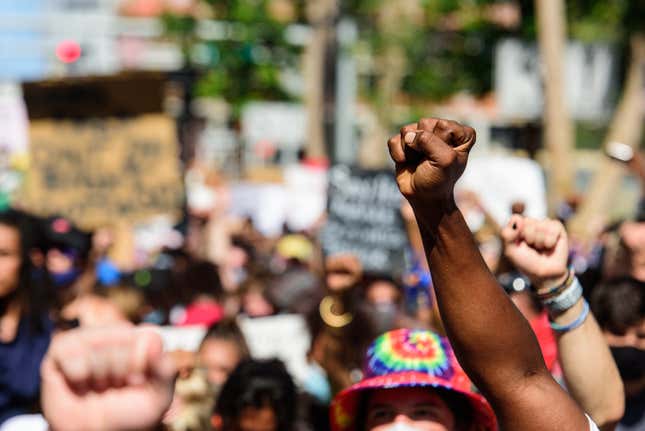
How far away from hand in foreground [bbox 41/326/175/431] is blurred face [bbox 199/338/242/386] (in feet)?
9.98

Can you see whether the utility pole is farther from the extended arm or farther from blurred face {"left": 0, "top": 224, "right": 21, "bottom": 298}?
the extended arm

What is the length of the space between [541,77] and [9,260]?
39.3ft

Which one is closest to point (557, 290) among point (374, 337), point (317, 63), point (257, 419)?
point (257, 419)

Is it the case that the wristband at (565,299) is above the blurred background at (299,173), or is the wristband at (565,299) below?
above

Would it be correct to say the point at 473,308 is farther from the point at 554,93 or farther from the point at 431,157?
the point at 554,93

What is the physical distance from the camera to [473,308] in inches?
74.2

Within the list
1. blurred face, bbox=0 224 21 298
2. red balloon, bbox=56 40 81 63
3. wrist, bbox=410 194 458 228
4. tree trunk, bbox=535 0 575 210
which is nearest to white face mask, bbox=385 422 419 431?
wrist, bbox=410 194 458 228

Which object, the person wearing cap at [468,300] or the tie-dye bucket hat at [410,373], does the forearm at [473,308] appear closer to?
the person wearing cap at [468,300]

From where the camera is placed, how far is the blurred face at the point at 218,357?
4.77 meters

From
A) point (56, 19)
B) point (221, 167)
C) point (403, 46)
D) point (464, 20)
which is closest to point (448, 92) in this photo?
point (464, 20)

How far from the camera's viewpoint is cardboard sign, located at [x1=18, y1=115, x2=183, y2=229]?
27.3ft

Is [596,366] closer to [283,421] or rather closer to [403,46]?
[283,421]

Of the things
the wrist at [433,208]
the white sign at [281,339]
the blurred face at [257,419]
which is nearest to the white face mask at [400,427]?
the wrist at [433,208]

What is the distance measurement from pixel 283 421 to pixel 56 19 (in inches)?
1088
